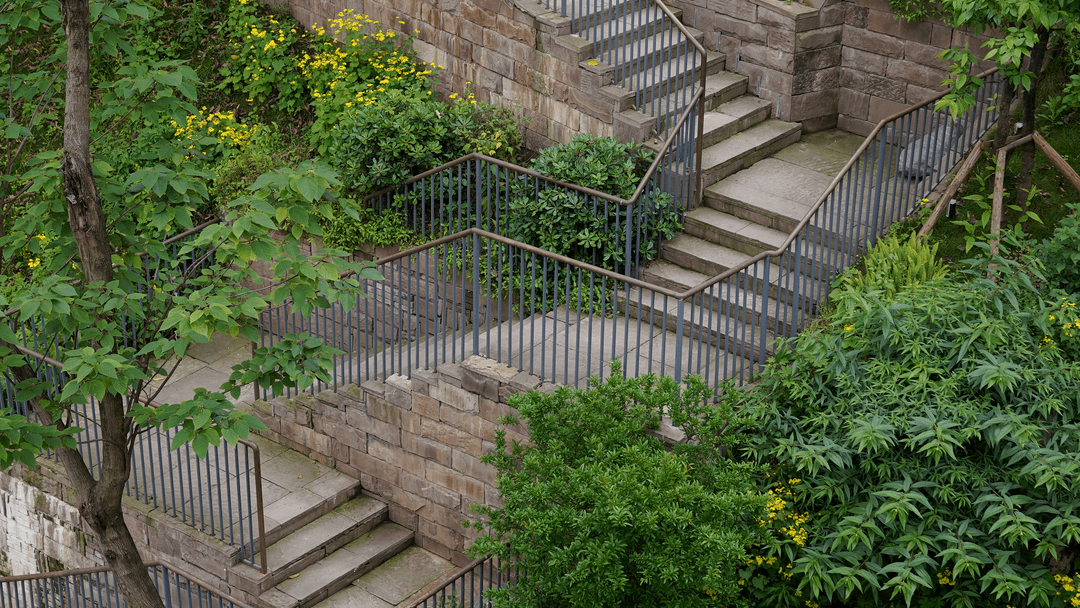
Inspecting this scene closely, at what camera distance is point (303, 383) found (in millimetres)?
6559

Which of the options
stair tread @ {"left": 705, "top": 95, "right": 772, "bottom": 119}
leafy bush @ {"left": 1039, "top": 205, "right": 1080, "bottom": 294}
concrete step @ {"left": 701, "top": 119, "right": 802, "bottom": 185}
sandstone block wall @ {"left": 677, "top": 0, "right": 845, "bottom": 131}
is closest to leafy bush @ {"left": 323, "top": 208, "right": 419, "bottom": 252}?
concrete step @ {"left": 701, "top": 119, "right": 802, "bottom": 185}

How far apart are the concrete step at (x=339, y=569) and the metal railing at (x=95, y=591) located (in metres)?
0.37

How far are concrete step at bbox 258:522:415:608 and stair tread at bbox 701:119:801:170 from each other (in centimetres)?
427

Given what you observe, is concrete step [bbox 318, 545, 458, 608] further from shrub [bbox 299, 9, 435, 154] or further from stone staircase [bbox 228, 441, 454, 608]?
shrub [bbox 299, 9, 435, 154]

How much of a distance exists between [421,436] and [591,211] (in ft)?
7.62

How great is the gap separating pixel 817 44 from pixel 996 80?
1.90m

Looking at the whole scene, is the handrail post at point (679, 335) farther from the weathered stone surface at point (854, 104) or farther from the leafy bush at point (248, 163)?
the leafy bush at point (248, 163)

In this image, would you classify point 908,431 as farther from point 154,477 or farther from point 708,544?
point 154,477

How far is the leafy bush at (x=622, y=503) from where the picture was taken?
252 inches

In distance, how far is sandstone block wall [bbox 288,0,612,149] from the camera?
10.6 meters

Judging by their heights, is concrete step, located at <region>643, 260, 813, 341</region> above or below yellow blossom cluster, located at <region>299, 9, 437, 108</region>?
below

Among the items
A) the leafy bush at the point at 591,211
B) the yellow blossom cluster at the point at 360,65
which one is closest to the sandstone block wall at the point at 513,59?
the yellow blossom cluster at the point at 360,65

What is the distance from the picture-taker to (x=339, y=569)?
879cm

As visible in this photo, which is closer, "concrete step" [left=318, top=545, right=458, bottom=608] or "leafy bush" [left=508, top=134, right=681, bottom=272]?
"concrete step" [left=318, top=545, right=458, bottom=608]
